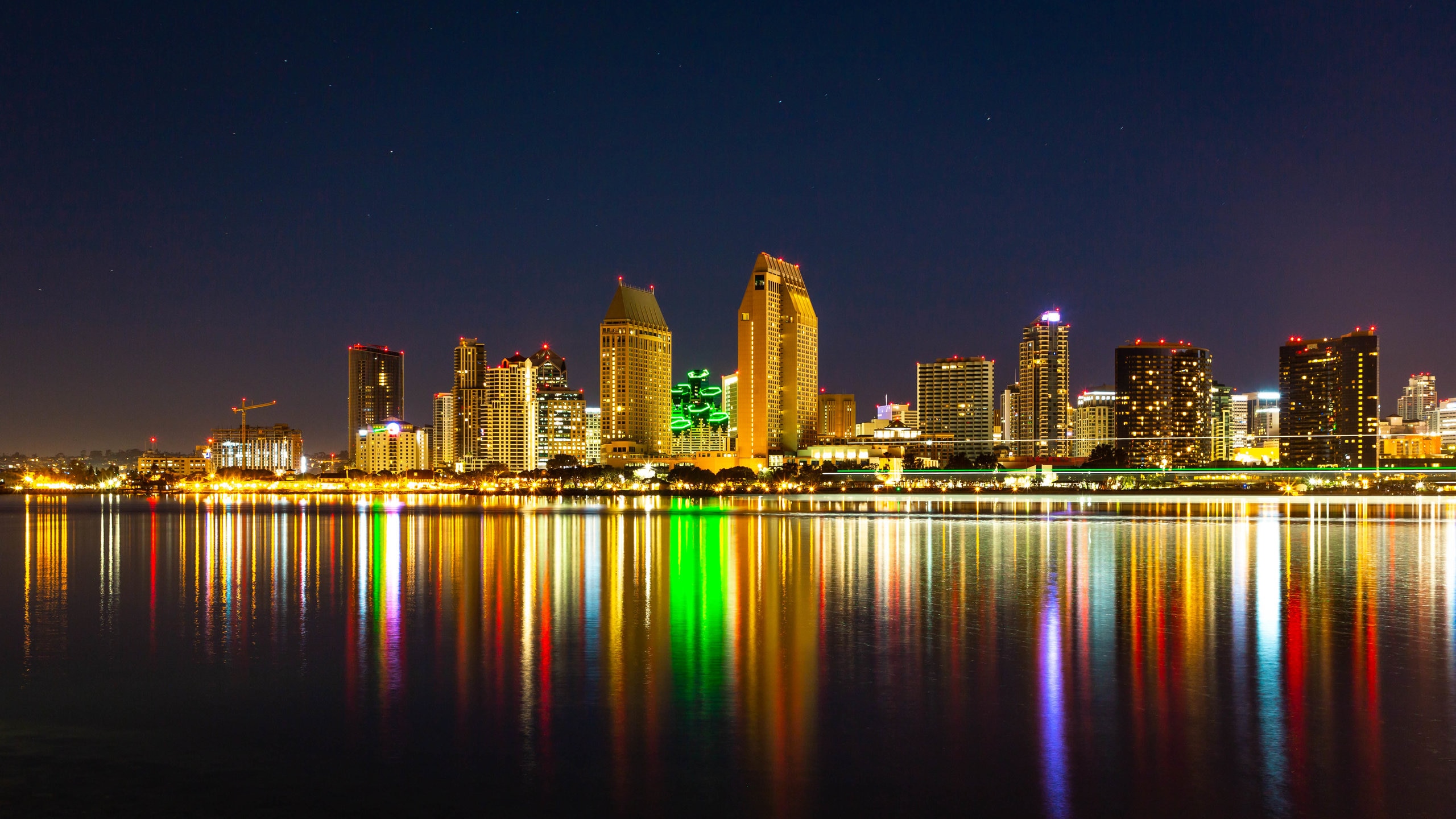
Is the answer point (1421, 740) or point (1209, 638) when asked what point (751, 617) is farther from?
point (1421, 740)

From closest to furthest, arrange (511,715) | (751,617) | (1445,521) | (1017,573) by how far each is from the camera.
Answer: (511,715), (751,617), (1017,573), (1445,521)

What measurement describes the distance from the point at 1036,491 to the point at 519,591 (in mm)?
157399

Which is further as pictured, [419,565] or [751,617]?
[419,565]

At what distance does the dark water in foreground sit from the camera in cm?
1223

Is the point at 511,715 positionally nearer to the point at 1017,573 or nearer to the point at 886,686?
the point at 886,686

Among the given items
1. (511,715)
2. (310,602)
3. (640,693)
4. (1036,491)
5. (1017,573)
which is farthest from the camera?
(1036,491)

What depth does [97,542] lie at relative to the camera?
5384cm

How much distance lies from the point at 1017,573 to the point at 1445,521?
182 ft

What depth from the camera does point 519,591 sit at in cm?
3012

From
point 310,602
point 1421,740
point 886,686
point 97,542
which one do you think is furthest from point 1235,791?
point 97,542

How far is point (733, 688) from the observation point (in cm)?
1730

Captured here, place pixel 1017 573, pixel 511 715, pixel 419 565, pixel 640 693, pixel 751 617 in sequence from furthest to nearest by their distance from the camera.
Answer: pixel 419 565, pixel 1017 573, pixel 751 617, pixel 640 693, pixel 511 715

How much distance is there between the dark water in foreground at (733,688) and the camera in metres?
12.2

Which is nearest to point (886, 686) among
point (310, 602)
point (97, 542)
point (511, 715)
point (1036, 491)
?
point (511, 715)
